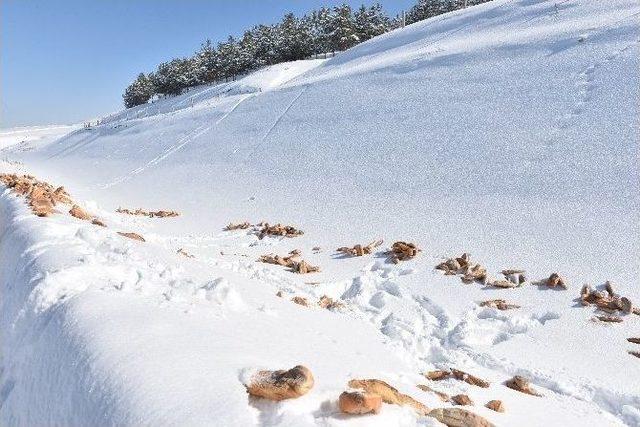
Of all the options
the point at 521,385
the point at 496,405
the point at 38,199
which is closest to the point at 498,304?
the point at 521,385

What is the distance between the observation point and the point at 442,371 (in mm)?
5203

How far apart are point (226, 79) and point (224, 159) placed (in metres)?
59.6

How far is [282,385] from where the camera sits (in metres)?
3.04

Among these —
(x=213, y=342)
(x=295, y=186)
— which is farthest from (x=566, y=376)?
(x=295, y=186)

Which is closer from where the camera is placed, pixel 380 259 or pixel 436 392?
pixel 436 392

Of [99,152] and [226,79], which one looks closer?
[99,152]

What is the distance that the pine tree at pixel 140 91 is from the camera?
91.3m

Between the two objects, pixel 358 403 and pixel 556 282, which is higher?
pixel 358 403

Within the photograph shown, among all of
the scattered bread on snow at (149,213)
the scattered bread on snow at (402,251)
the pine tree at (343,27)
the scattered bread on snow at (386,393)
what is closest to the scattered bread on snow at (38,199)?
the scattered bread on snow at (149,213)

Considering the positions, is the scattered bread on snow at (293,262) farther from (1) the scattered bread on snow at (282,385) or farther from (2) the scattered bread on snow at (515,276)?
(1) the scattered bread on snow at (282,385)

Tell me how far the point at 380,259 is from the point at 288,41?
2482 inches

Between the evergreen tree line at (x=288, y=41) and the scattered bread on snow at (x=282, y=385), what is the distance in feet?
205

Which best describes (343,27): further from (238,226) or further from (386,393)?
(386,393)

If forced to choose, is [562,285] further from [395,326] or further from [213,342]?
[213,342]
